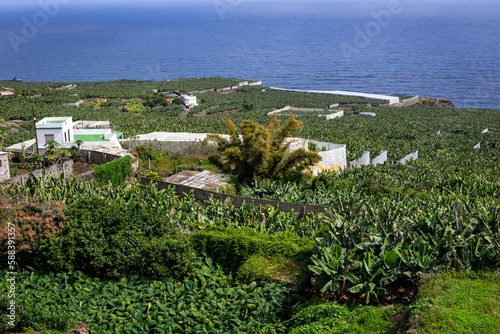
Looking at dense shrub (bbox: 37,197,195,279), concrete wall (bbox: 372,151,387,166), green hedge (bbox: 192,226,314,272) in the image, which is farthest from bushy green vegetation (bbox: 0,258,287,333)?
concrete wall (bbox: 372,151,387,166)

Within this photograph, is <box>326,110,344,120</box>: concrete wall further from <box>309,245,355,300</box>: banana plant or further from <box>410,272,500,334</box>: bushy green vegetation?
A: <box>410,272,500,334</box>: bushy green vegetation

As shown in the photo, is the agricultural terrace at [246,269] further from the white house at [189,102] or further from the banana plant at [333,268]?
the white house at [189,102]

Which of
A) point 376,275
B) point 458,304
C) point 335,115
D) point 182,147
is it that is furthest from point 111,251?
point 335,115

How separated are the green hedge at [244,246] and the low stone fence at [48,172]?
30.1 feet

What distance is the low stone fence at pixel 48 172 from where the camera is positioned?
1909cm

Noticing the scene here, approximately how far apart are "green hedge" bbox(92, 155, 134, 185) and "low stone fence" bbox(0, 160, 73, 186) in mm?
1602

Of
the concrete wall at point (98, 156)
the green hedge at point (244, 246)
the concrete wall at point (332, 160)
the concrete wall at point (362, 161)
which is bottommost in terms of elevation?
the concrete wall at point (362, 161)

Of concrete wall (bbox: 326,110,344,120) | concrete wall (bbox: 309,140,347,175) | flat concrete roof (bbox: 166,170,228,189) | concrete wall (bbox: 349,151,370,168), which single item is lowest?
concrete wall (bbox: 326,110,344,120)

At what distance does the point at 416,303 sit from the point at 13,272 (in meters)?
9.23

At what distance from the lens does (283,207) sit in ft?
57.0

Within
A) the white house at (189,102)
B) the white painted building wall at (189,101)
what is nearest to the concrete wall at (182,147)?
the white house at (189,102)

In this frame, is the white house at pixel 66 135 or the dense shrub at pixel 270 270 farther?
the white house at pixel 66 135

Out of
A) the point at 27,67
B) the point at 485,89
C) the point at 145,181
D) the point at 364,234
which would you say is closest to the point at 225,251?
the point at 364,234

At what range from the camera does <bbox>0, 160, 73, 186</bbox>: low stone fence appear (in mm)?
19087
